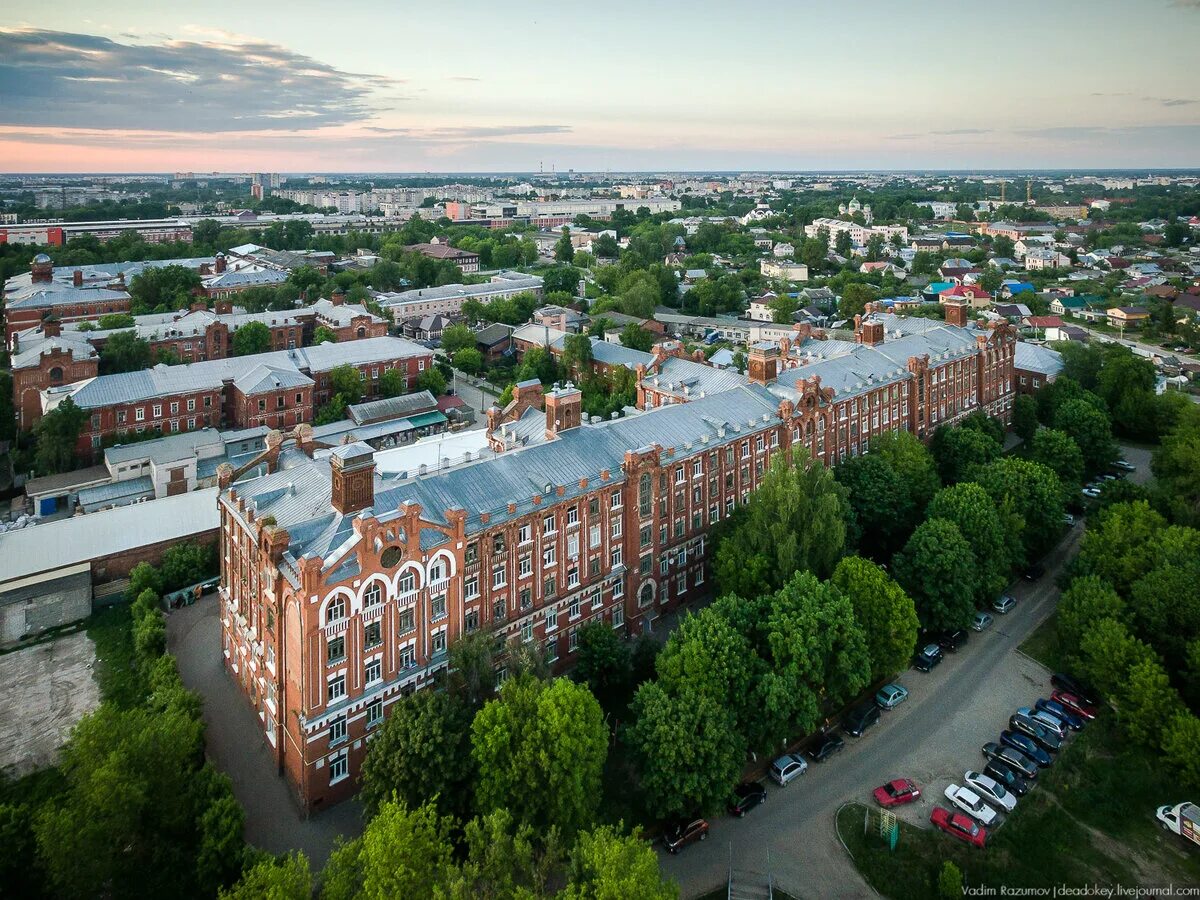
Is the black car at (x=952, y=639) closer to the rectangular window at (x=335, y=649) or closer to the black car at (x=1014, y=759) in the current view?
the black car at (x=1014, y=759)

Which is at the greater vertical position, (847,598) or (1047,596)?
(847,598)

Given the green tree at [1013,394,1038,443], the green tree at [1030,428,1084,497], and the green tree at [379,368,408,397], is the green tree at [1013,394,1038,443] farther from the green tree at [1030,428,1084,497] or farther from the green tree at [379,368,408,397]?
the green tree at [379,368,408,397]

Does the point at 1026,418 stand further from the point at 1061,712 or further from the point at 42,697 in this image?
the point at 42,697

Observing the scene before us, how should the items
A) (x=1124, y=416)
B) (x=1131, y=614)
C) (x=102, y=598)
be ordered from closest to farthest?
(x=1131, y=614) < (x=102, y=598) < (x=1124, y=416)

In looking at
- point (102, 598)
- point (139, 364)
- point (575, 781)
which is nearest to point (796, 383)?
point (575, 781)

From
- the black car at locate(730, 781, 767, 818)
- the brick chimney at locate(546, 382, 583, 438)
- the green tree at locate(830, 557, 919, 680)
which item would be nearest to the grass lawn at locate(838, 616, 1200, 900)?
the black car at locate(730, 781, 767, 818)

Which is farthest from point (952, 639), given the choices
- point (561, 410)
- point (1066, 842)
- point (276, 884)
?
point (276, 884)

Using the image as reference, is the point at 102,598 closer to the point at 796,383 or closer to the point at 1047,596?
the point at 796,383
